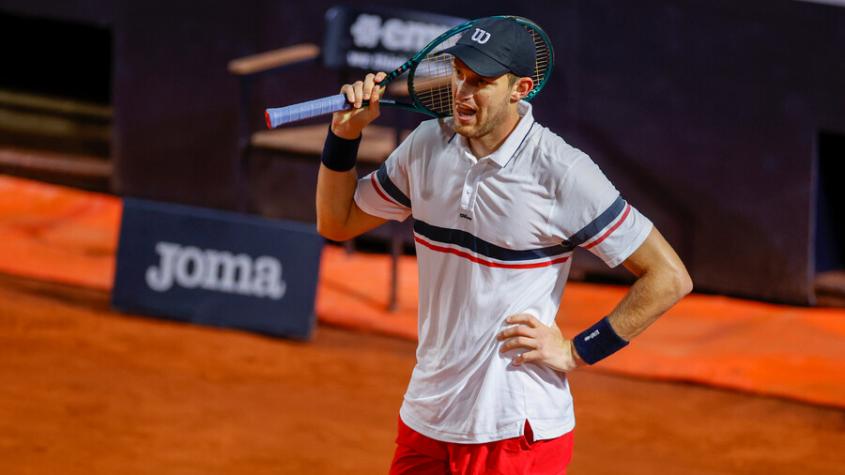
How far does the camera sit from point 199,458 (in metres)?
5.18

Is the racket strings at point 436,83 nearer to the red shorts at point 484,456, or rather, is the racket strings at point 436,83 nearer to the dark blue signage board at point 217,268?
the red shorts at point 484,456

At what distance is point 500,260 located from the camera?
3111 millimetres

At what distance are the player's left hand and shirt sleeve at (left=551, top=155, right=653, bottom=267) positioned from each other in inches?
8.8

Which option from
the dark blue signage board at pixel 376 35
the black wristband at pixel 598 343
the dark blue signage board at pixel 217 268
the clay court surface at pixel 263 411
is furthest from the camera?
the dark blue signage board at pixel 376 35

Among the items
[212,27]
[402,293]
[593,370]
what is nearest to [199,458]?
[593,370]

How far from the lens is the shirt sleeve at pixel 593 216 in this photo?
307cm

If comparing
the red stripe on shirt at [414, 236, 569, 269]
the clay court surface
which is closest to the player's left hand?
the red stripe on shirt at [414, 236, 569, 269]

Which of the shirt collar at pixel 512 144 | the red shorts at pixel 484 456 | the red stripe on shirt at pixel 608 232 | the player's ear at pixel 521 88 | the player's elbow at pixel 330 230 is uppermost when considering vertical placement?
the player's ear at pixel 521 88

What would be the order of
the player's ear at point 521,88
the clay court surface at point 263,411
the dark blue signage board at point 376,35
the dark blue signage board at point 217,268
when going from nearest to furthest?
the player's ear at point 521,88 < the clay court surface at point 263,411 < the dark blue signage board at point 217,268 < the dark blue signage board at point 376,35

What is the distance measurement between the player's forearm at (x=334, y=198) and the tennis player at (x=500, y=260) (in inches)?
2.1

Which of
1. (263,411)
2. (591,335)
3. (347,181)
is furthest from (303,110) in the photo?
(263,411)

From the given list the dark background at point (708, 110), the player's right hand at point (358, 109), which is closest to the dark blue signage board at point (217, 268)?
the dark background at point (708, 110)

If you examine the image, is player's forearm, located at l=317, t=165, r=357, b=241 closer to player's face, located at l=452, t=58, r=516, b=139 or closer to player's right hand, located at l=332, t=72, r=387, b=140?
player's right hand, located at l=332, t=72, r=387, b=140

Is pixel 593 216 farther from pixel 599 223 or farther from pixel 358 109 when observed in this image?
pixel 358 109
